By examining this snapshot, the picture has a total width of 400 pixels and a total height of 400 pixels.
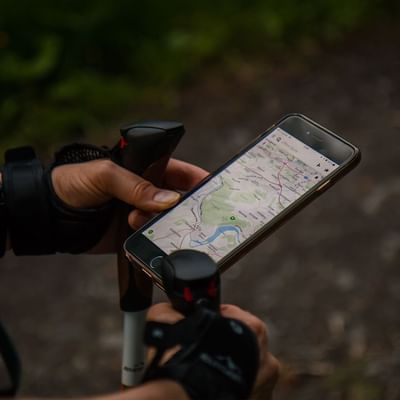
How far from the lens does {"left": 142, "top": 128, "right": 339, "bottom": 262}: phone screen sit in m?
1.98

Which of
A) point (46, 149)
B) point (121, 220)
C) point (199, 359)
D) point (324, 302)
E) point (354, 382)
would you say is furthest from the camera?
point (46, 149)

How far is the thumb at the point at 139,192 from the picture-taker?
200 cm

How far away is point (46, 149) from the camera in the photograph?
4.78 metres

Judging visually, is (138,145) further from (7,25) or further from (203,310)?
(7,25)

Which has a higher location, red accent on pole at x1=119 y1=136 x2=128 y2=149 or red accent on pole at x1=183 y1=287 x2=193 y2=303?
red accent on pole at x1=119 y1=136 x2=128 y2=149

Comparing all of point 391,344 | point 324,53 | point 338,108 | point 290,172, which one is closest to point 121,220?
point 290,172

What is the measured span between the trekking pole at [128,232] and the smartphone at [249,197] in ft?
0.27

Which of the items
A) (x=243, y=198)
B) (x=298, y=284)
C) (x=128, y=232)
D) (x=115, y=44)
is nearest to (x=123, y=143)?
(x=128, y=232)

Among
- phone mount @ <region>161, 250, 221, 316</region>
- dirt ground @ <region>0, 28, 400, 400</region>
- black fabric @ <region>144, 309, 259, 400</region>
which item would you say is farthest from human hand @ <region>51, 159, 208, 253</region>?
dirt ground @ <region>0, 28, 400, 400</region>

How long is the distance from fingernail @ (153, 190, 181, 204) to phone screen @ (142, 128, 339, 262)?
33 mm

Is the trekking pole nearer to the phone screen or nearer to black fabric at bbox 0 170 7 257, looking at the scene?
the phone screen

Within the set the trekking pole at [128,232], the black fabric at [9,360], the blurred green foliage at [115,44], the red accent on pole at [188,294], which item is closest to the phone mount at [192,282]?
the red accent on pole at [188,294]

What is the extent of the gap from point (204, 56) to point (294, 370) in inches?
103

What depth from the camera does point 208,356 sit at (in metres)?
1.50
